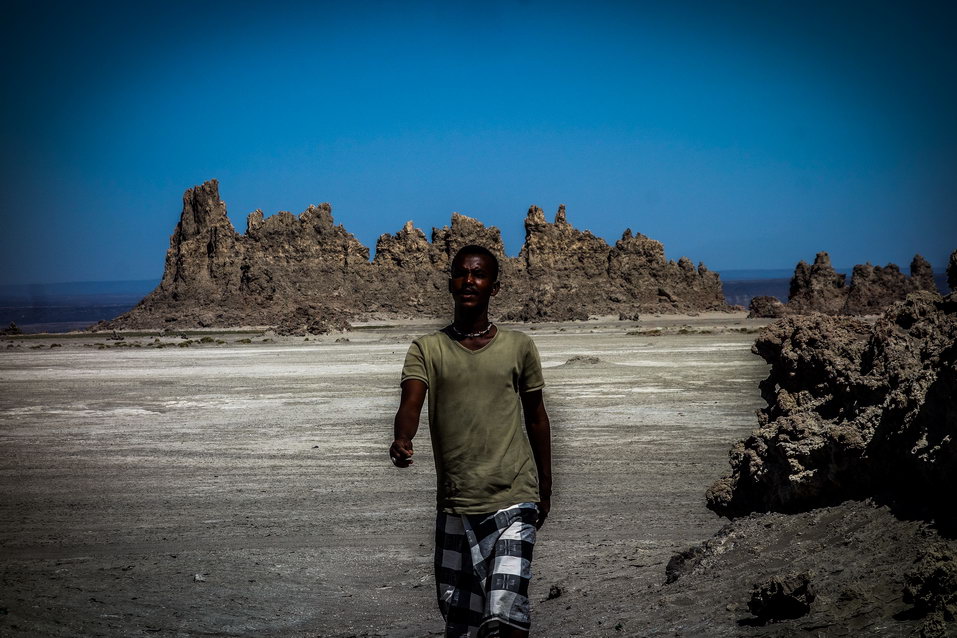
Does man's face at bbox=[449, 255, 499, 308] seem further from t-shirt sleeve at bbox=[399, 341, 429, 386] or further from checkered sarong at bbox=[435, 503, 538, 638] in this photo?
checkered sarong at bbox=[435, 503, 538, 638]

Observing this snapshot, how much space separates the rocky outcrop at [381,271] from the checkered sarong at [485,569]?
63924 millimetres

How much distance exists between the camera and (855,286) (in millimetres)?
61281

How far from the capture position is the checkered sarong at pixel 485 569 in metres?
3.42

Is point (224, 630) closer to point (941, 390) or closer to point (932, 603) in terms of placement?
point (932, 603)

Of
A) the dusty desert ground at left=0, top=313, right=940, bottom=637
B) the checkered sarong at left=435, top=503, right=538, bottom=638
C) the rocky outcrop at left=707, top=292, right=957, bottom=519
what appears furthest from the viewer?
the dusty desert ground at left=0, top=313, right=940, bottom=637

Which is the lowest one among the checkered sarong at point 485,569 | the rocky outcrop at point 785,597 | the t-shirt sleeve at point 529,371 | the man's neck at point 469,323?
the rocky outcrop at point 785,597

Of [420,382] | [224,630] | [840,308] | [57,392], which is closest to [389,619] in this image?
[224,630]

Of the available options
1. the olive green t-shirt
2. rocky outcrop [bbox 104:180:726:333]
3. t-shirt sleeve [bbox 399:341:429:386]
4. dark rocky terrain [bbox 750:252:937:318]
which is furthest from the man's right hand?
rocky outcrop [bbox 104:180:726:333]

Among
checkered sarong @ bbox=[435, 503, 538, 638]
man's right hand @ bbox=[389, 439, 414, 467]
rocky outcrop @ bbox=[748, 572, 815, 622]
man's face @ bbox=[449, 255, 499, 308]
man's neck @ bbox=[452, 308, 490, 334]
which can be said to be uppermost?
man's face @ bbox=[449, 255, 499, 308]

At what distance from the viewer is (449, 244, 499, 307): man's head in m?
3.62

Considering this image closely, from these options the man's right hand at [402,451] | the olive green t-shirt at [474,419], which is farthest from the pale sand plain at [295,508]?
the man's right hand at [402,451]

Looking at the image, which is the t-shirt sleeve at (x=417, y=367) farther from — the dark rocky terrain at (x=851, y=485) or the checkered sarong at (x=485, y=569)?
the dark rocky terrain at (x=851, y=485)

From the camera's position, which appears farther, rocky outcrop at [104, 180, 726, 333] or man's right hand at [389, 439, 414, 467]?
rocky outcrop at [104, 180, 726, 333]

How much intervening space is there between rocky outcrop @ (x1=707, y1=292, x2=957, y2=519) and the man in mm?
2400
